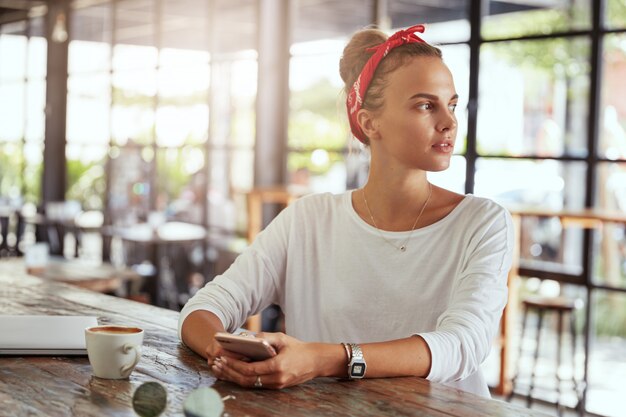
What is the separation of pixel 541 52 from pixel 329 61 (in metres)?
1.76

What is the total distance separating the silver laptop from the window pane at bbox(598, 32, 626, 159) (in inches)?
134

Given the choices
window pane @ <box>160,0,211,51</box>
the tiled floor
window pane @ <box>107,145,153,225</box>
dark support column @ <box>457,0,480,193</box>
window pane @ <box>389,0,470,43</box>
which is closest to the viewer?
the tiled floor

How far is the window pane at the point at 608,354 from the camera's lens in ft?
15.1

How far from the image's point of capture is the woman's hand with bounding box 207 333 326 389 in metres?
1.49

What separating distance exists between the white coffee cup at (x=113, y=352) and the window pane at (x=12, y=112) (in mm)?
9484

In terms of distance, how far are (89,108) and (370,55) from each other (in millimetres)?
7415

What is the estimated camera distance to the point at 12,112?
10.7m

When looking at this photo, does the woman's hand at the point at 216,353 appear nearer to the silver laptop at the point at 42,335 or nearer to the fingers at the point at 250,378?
the fingers at the point at 250,378

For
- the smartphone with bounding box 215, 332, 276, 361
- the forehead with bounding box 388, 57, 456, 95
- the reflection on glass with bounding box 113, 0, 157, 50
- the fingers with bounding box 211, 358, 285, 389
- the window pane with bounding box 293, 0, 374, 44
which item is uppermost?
the reflection on glass with bounding box 113, 0, 157, 50

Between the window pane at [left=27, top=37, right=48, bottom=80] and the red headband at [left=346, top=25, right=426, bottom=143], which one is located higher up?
the window pane at [left=27, top=37, right=48, bottom=80]

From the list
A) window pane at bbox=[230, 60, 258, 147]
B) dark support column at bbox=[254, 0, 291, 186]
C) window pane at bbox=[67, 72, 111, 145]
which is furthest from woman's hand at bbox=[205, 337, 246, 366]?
window pane at bbox=[67, 72, 111, 145]

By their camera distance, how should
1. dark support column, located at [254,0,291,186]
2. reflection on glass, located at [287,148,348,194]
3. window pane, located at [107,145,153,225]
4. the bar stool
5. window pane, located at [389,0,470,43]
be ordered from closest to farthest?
the bar stool → window pane, located at [389,0,470,43] → reflection on glass, located at [287,148,348,194] → dark support column, located at [254,0,291,186] → window pane, located at [107,145,153,225]

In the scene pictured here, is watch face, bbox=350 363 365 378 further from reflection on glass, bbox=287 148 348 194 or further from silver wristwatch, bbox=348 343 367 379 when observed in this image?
reflection on glass, bbox=287 148 348 194

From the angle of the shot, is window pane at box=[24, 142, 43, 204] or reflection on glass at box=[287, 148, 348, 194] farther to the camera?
window pane at box=[24, 142, 43, 204]
